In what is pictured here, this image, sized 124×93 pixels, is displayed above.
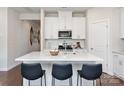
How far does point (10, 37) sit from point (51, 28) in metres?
1.80

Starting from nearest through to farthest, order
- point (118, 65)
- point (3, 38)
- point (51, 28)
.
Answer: point (118, 65) → point (3, 38) → point (51, 28)

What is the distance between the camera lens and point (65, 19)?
7371 millimetres

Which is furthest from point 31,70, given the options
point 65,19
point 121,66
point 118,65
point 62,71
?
point 65,19

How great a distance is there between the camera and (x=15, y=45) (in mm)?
8039

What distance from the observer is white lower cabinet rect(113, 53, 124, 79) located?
207 inches

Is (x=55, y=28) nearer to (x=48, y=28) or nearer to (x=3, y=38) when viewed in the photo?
(x=48, y=28)

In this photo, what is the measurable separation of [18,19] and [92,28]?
378 centimetres

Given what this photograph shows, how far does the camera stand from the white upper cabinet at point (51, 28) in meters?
7.35

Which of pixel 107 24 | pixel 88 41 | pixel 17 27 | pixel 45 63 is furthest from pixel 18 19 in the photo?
pixel 45 63

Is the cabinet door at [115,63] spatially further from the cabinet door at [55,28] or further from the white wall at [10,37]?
the white wall at [10,37]

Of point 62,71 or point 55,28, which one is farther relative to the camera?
point 55,28

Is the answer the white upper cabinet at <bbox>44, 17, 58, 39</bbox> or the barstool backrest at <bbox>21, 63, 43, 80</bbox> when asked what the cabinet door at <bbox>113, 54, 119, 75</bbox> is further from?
the barstool backrest at <bbox>21, 63, 43, 80</bbox>

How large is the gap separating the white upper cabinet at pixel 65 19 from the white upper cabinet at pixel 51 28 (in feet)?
0.71
